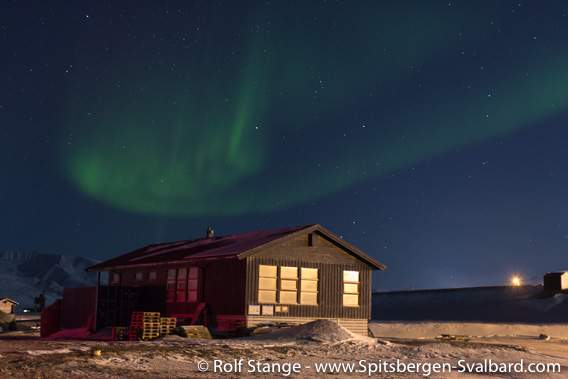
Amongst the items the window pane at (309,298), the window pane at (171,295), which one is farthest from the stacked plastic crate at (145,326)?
the window pane at (309,298)

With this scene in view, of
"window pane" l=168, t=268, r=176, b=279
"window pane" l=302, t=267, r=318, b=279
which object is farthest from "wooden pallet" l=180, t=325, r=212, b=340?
"window pane" l=168, t=268, r=176, b=279

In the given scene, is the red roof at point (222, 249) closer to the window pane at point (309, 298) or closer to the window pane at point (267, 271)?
the window pane at point (267, 271)

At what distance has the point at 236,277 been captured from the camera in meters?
31.6

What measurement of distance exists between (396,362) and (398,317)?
64761 mm

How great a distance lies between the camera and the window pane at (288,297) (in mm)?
32438

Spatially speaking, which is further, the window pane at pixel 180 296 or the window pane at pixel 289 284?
the window pane at pixel 180 296

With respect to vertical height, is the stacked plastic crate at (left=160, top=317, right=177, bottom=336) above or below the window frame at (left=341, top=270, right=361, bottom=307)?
below

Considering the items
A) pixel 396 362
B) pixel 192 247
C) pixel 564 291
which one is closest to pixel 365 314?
pixel 192 247

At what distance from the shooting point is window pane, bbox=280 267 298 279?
107 ft

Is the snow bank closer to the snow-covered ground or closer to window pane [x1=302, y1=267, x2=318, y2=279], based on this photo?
the snow-covered ground

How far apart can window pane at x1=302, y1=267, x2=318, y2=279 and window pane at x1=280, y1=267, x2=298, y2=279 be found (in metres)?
0.51

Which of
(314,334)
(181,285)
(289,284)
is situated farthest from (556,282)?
(314,334)

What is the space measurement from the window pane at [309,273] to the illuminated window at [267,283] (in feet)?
5.67

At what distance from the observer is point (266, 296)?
31.8 m
